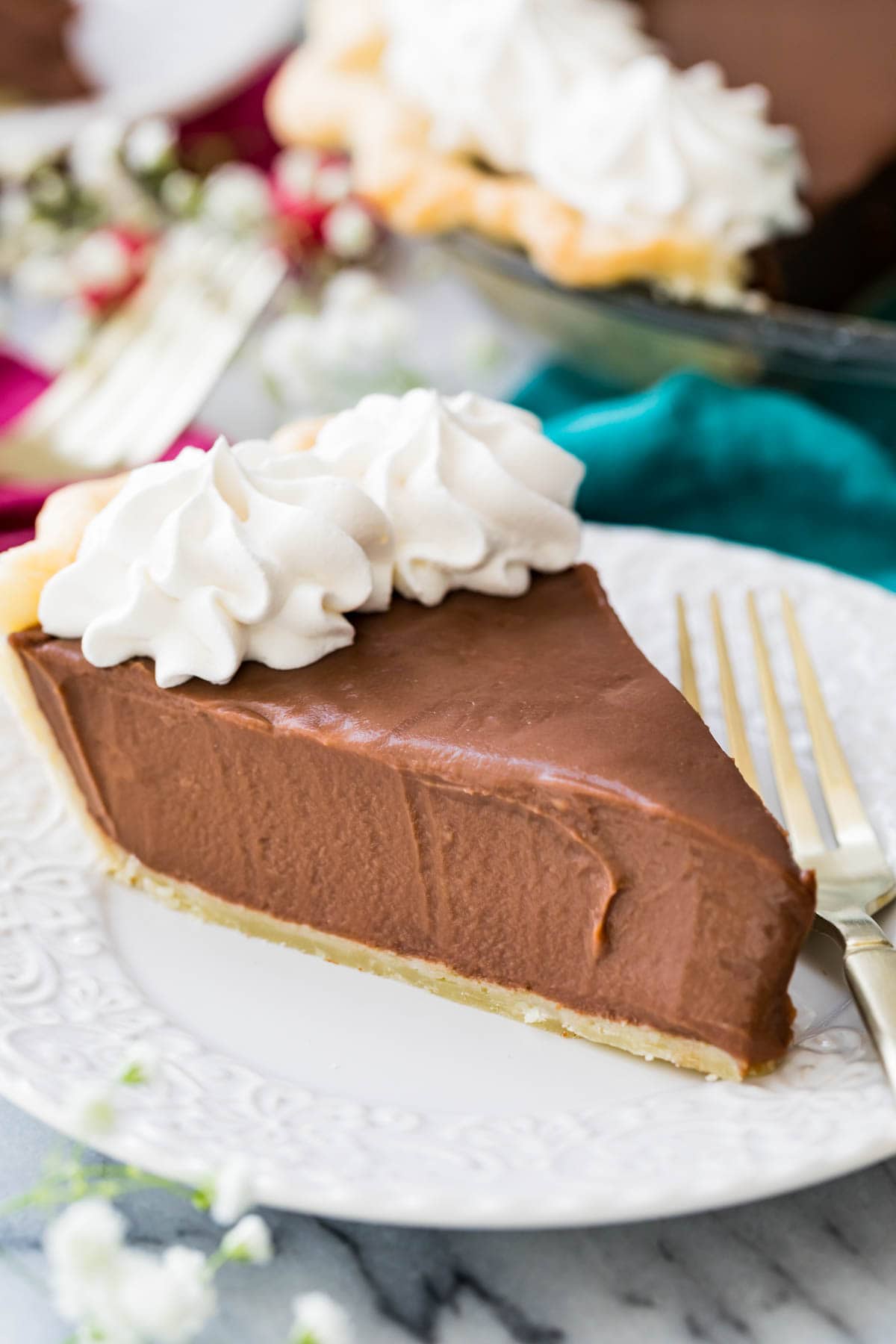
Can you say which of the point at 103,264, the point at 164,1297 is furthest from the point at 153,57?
the point at 164,1297

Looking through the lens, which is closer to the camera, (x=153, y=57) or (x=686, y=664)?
(x=686, y=664)

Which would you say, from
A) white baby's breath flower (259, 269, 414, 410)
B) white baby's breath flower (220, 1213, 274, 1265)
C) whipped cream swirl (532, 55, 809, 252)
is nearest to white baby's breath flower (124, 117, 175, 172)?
white baby's breath flower (259, 269, 414, 410)

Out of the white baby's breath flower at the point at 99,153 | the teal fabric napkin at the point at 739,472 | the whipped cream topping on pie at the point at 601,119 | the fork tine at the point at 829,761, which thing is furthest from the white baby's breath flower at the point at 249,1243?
the white baby's breath flower at the point at 99,153

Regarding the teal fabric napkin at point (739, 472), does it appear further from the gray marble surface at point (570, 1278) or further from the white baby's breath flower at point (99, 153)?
the white baby's breath flower at point (99, 153)

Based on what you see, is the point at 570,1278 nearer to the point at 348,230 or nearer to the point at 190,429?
the point at 190,429

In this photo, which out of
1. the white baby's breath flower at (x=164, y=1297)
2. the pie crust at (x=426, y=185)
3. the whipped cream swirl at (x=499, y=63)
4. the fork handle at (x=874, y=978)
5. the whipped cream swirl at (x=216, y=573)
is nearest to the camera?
the white baby's breath flower at (x=164, y=1297)

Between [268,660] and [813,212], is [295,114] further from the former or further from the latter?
[268,660]
